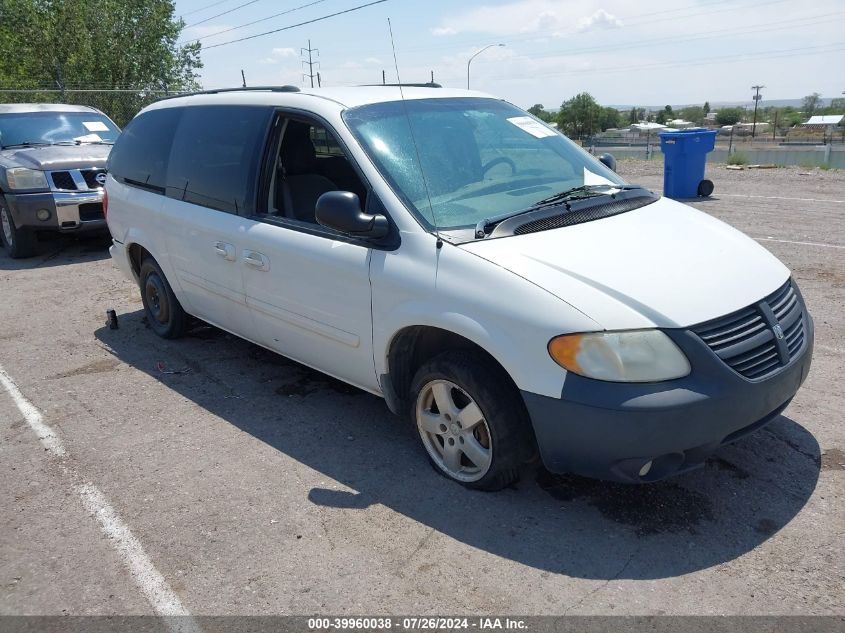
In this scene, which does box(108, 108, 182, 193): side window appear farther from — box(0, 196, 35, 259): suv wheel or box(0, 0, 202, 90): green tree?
box(0, 0, 202, 90): green tree

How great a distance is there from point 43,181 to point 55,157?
0.49 metres

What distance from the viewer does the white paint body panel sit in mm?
3061

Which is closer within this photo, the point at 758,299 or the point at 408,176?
the point at 758,299

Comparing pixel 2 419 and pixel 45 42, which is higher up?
pixel 45 42

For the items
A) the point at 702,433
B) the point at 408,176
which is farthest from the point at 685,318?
the point at 408,176

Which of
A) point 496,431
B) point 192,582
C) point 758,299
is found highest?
point 758,299

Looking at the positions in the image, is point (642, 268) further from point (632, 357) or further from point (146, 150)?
point (146, 150)

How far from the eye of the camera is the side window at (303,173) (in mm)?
4414

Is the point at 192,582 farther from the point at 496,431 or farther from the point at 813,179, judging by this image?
the point at 813,179

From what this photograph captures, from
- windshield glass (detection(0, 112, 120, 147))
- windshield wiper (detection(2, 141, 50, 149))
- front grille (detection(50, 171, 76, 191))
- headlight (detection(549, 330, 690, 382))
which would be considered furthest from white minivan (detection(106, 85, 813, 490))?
windshield glass (detection(0, 112, 120, 147))

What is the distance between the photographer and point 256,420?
15.0ft

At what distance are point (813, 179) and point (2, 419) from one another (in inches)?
567

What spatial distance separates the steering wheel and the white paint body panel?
24.6 inches

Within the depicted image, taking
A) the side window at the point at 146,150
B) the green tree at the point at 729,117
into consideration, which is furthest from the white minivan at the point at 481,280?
the green tree at the point at 729,117
